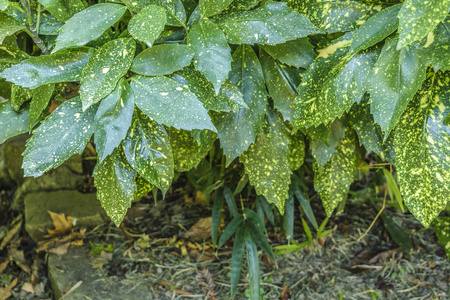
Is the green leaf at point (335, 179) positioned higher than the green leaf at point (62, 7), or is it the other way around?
the green leaf at point (62, 7)

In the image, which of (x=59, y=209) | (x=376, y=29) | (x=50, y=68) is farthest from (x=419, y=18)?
(x=59, y=209)

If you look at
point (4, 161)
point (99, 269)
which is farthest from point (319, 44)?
point (4, 161)

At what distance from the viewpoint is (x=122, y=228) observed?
1752mm

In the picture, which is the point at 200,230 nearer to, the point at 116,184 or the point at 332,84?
the point at 116,184

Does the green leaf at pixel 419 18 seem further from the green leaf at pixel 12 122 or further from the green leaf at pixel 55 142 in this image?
the green leaf at pixel 12 122

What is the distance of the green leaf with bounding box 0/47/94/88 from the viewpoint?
0.75m

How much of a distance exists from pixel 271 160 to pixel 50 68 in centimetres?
54

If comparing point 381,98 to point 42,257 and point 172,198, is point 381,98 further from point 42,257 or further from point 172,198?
point 42,257

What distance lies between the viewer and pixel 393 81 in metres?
0.76

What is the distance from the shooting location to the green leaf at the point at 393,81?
2.46ft

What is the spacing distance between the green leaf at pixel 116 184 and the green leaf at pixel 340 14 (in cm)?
53

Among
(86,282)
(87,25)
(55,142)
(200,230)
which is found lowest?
(86,282)

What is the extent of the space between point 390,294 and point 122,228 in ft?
3.67

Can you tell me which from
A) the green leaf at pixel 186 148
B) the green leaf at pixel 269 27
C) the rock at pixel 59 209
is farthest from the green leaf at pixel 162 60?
the rock at pixel 59 209
